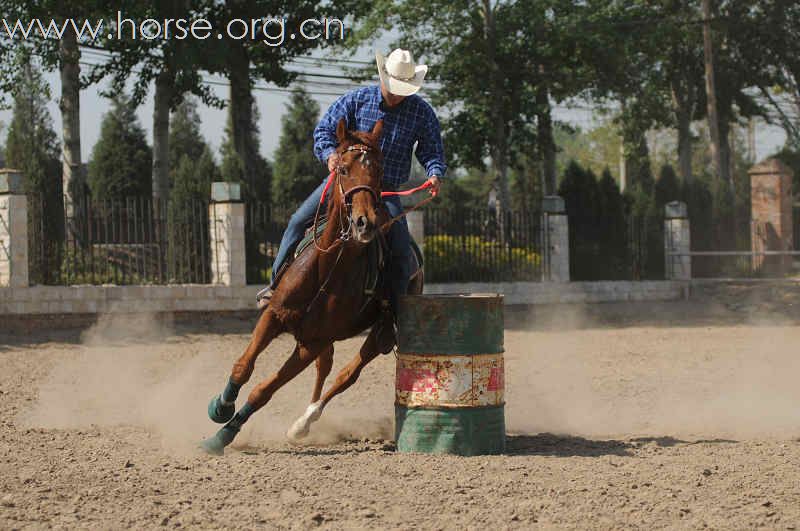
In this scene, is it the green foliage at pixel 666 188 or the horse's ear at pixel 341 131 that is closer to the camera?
the horse's ear at pixel 341 131

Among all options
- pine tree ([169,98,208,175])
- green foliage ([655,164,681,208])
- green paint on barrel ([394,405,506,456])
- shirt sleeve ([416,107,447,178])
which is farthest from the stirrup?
pine tree ([169,98,208,175])

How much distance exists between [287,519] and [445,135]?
23219 millimetres

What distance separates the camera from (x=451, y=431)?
293 inches

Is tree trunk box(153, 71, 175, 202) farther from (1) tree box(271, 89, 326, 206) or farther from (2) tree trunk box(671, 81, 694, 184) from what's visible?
(2) tree trunk box(671, 81, 694, 184)

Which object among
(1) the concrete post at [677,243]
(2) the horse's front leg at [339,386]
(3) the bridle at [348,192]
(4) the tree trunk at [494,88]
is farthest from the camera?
(4) the tree trunk at [494,88]

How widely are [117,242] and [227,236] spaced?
6.52 ft

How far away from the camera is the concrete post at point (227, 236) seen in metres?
19.6

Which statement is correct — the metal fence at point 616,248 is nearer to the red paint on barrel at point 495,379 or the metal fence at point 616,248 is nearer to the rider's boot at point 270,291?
the red paint on barrel at point 495,379

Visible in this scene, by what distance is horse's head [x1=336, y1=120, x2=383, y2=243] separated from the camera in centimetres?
667

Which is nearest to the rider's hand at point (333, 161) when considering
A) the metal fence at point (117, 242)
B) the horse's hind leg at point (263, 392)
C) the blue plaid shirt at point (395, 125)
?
the blue plaid shirt at point (395, 125)

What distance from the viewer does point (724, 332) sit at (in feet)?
63.2

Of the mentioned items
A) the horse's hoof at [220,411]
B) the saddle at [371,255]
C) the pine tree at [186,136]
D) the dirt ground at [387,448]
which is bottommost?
the dirt ground at [387,448]

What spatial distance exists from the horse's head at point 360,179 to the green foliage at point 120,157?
3418 cm

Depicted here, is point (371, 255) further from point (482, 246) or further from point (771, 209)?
point (771, 209)
